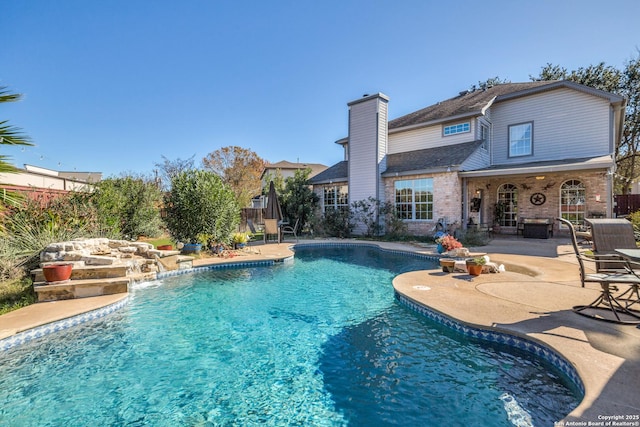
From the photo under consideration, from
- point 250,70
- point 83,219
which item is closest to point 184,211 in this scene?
point 83,219

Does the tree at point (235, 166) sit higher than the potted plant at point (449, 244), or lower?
higher

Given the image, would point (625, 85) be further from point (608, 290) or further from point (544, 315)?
point (544, 315)

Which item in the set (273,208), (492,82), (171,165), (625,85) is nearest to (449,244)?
(273,208)

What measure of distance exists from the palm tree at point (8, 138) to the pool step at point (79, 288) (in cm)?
201

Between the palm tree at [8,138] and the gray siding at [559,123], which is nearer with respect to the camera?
the palm tree at [8,138]

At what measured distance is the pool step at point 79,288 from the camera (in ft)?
18.3

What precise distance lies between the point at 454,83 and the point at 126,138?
1024 inches

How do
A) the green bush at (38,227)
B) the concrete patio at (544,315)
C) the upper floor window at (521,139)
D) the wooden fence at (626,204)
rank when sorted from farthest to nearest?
the wooden fence at (626,204) < the upper floor window at (521,139) < the green bush at (38,227) < the concrete patio at (544,315)

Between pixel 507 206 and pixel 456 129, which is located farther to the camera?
pixel 507 206

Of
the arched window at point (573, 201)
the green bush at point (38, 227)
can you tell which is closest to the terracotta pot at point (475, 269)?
the green bush at point (38, 227)

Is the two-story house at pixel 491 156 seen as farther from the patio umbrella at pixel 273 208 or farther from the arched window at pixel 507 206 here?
the patio umbrella at pixel 273 208

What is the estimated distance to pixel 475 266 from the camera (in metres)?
6.80

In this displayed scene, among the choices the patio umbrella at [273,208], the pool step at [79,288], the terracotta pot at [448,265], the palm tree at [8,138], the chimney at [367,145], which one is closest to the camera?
the palm tree at [8,138]

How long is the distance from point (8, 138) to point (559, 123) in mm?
18696
